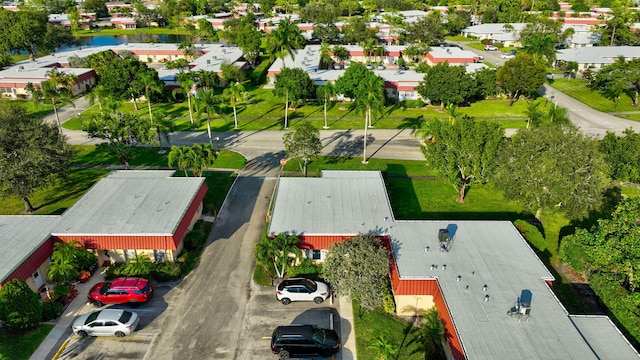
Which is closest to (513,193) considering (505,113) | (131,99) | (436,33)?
(505,113)

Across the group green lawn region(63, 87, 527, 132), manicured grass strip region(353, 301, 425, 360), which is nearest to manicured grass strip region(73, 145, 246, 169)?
green lawn region(63, 87, 527, 132)

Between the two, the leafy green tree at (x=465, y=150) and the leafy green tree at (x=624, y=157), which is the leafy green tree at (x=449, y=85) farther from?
the leafy green tree at (x=465, y=150)

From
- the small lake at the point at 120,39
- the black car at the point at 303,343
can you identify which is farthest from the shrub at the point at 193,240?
the small lake at the point at 120,39

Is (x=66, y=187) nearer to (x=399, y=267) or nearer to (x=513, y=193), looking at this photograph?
(x=399, y=267)

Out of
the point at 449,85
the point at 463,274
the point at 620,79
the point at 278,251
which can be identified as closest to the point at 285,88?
the point at 449,85

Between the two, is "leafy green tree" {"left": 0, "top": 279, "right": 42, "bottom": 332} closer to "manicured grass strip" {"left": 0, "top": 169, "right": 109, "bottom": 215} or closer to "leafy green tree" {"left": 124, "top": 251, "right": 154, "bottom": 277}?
"leafy green tree" {"left": 124, "top": 251, "right": 154, "bottom": 277}

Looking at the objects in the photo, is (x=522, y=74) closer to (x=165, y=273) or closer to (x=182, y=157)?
(x=182, y=157)
